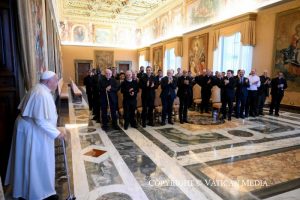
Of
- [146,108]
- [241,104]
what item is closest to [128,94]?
[146,108]

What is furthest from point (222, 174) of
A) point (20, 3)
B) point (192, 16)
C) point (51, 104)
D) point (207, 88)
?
point (192, 16)

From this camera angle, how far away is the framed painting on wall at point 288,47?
8.69 metres

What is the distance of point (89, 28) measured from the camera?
22562mm

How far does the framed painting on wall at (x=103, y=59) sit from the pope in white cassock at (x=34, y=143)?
71.0 ft

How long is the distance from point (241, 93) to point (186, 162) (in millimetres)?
4641

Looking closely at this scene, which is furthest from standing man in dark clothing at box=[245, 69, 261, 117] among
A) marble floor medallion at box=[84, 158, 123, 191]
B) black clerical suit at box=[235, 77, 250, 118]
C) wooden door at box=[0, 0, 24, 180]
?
wooden door at box=[0, 0, 24, 180]

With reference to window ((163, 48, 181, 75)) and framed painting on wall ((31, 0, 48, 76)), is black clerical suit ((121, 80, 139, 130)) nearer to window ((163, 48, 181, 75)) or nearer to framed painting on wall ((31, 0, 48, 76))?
framed painting on wall ((31, 0, 48, 76))

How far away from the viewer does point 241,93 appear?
759cm

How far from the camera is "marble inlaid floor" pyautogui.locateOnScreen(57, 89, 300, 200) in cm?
303

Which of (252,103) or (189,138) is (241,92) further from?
(189,138)

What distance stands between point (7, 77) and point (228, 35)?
11.1 metres

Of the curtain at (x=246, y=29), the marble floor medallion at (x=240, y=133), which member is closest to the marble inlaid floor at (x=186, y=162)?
the marble floor medallion at (x=240, y=133)

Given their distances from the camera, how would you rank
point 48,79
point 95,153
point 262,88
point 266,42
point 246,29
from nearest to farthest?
point 48,79 → point 95,153 → point 262,88 → point 266,42 → point 246,29

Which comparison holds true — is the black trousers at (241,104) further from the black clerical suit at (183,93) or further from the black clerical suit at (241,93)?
the black clerical suit at (183,93)
